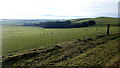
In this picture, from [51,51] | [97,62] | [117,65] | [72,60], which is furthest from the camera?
[51,51]

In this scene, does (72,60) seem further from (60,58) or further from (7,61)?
(7,61)

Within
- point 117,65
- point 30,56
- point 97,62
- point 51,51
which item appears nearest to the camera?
point 117,65

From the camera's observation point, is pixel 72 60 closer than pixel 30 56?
Yes

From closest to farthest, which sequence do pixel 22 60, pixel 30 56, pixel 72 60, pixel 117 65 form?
pixel 117 65
pixel 72 60
pixel 22 60
pixel 30 56

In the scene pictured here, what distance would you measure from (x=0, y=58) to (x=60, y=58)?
27.4 ft

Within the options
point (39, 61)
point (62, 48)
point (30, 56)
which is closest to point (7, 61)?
point (30, 56)

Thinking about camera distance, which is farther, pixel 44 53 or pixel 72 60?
pixel 44 53

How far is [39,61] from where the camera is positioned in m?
15.1

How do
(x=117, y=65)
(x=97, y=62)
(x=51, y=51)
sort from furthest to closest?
(x=51, y=51)
(x=97, y=62)
(x=117, y=65)

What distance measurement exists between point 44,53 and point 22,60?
3418mm

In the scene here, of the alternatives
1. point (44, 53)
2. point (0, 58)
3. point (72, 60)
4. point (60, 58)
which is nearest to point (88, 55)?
point (72, 60)

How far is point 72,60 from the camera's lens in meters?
14.7

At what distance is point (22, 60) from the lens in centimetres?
1570

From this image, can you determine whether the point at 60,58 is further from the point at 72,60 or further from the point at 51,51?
the point at 51,51
